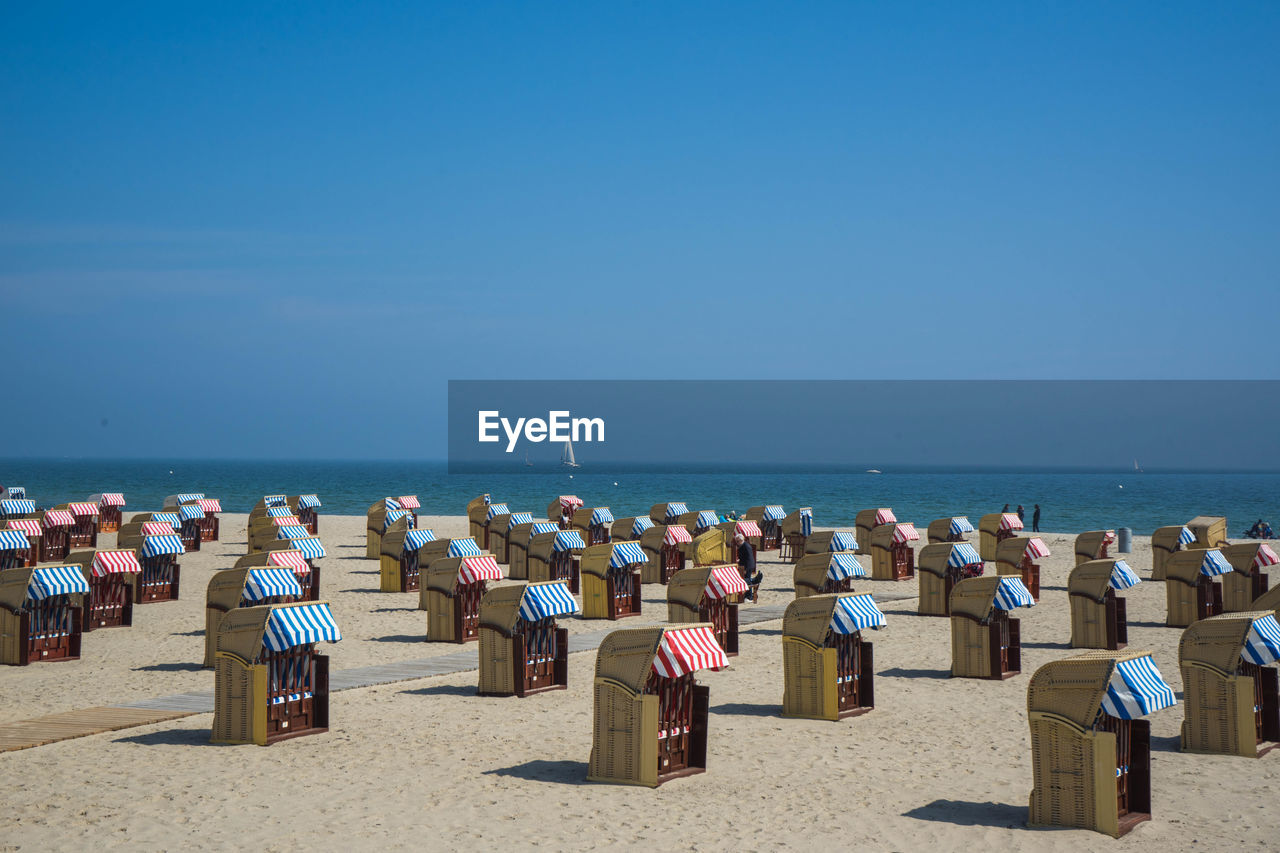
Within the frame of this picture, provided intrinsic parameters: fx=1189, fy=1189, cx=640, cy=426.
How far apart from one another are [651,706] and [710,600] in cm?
738

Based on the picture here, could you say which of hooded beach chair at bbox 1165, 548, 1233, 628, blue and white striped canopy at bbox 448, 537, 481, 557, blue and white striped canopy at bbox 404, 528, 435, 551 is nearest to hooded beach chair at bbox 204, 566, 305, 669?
blue and white striped canopy at bbox 448, 537, 481, 557

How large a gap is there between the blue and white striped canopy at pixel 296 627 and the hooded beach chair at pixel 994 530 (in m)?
23.6

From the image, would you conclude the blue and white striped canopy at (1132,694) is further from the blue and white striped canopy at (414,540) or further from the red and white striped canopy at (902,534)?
the red and white striped canopy at (902,534)

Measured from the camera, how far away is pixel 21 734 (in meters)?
11.7

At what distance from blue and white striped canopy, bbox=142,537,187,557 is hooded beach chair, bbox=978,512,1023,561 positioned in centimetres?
2026

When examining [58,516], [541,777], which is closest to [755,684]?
[541,777]

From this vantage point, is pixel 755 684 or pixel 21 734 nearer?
pixel 21 734

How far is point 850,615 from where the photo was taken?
12.8 m

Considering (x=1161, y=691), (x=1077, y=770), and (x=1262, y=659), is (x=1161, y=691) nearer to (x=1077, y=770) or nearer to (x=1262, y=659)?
(x=1077, y=770)

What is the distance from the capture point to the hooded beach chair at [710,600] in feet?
56.2

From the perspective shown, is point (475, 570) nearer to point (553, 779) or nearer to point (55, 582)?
point (55, 582)

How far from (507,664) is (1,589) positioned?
7.64 m

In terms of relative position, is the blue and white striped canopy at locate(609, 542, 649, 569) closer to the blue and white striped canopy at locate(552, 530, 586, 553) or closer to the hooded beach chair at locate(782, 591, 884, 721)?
the blue and white striped canopy at locate(552, 530, 586, 553)

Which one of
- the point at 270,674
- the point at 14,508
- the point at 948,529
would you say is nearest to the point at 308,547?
the point at 270,674
